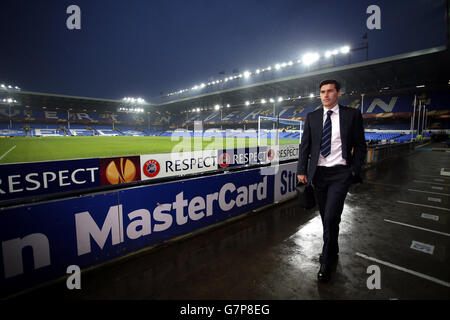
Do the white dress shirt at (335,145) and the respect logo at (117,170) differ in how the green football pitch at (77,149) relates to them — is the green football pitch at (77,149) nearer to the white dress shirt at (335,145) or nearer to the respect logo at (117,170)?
the respect logo at (117,170)

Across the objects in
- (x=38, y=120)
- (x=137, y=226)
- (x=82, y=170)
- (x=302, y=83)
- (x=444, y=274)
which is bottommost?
(x=444, y=274)

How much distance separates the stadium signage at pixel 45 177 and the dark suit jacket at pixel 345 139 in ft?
19.0

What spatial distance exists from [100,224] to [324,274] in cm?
279

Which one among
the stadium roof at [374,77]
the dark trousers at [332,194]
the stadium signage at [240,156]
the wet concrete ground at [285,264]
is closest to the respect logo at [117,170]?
the wet concrete ground at [285,264]

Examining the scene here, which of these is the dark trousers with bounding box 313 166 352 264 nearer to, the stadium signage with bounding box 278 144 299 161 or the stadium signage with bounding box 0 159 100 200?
the stadium signage with bounding box 0 159 100 200

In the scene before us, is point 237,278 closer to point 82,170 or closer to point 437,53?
point 82,170

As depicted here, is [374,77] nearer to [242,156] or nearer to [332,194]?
[242,156]

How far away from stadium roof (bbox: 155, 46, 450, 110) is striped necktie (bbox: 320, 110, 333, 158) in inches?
1087

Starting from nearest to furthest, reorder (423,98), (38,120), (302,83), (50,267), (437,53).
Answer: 1. (50,267)
2. (437,53)
3. (423,98)
4. (302,83)
5. (38,120)

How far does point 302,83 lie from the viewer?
1379 inches

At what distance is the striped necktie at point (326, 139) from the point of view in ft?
8.16

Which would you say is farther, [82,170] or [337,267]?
[82,170]

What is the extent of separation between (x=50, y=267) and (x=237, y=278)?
211cm
